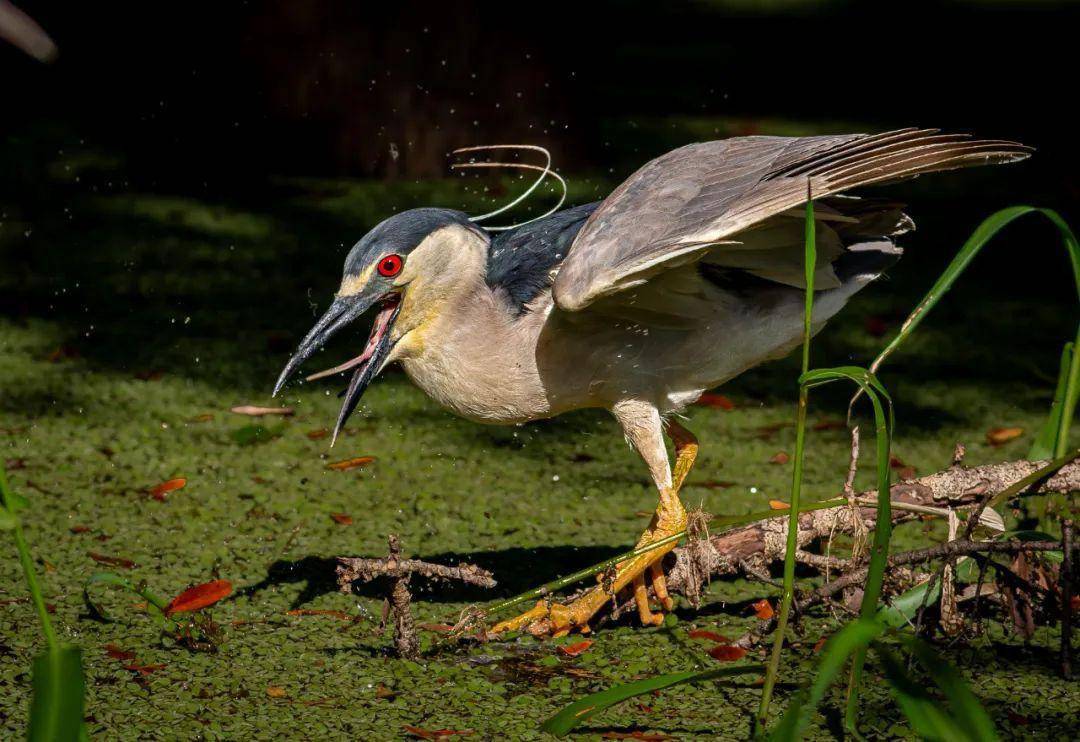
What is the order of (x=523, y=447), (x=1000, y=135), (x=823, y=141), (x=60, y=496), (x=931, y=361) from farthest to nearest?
1. (x=1000, y=135)
2. (x=931, y=361)
3. (x=523, y=447)
4. (x=60, y=496)
5. (x=823, y=141)

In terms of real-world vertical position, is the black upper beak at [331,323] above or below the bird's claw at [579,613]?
above

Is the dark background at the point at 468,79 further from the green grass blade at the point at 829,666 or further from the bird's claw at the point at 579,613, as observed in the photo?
the green grass blade at the point at 829,666

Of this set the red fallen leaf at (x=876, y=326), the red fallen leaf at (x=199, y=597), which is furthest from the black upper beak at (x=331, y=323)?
the red fallen leaf at (x=876, y=326)

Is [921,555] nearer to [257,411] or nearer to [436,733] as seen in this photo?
[436,733]

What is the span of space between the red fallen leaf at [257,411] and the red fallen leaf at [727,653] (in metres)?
2.01

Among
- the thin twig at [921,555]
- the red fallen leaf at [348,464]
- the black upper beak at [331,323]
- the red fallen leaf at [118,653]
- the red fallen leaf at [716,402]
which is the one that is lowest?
the red fallen leaf at [716,402]

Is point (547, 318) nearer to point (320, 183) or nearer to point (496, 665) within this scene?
point (496, 665)

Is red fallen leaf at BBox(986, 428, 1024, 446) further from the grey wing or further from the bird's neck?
the bird's neck

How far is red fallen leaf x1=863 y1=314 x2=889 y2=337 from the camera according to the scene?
5.13 m

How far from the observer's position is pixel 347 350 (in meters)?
5.05

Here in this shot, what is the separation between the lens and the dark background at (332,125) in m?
5.51

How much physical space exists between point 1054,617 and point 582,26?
4.37m

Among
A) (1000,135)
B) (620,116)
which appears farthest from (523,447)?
(1000,135)

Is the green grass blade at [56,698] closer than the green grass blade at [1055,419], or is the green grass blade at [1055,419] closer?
the green grass blade at [56,698]
